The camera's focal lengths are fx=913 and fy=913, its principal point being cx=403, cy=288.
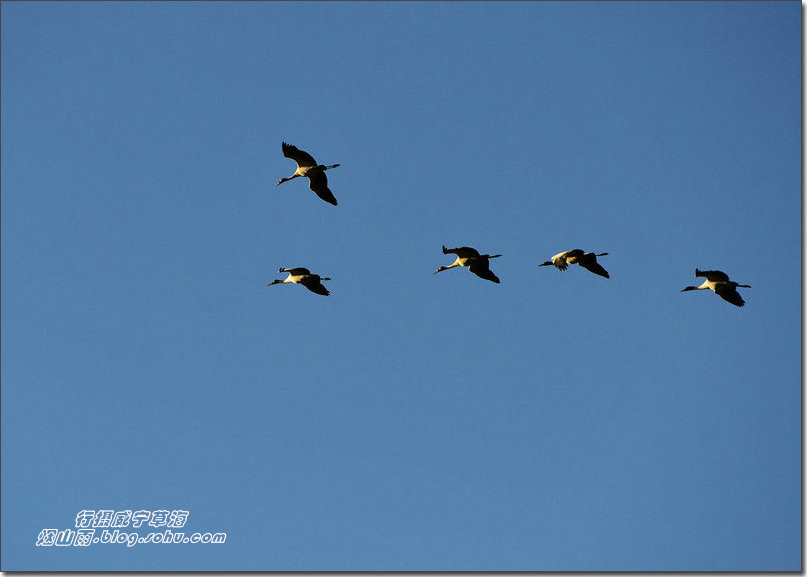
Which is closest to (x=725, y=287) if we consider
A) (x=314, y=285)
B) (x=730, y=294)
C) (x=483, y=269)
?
(x=730, y=294)

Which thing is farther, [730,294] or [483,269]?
[730,294]

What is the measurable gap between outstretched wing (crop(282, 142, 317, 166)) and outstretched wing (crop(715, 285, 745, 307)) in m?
16.9

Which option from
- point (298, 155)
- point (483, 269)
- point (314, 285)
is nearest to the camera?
point (298, 155)

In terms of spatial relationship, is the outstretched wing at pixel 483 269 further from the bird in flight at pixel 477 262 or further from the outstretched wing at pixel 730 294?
the outstretched wing at pixel 730 294

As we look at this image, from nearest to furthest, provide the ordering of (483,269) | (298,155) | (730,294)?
(298,155) → (483,269) → (730,294)

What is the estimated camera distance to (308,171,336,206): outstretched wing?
3538 cm

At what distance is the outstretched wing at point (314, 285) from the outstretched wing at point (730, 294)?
618 inches

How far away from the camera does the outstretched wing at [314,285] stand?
119 feet

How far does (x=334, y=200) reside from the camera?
3538cm

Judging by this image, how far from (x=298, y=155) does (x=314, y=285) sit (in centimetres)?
523

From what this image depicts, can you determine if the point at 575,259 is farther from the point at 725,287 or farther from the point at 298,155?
the point at 298,155

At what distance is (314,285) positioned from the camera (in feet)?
120

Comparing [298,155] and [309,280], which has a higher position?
[298,155]

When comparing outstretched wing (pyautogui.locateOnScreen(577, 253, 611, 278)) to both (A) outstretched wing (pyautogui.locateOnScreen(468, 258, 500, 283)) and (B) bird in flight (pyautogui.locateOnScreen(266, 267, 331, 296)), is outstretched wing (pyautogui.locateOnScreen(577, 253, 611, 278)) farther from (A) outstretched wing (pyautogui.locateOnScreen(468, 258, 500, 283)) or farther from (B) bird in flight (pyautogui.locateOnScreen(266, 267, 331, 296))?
(B) bird in flight (pyautogui.locateOnScreen(266, 267, 331, 296))
